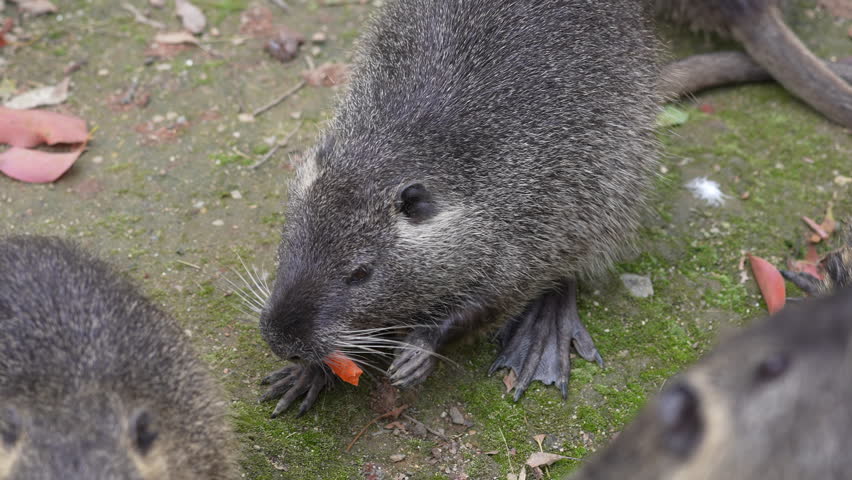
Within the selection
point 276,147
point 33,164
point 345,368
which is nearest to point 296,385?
point 345,368

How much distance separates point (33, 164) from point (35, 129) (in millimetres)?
258

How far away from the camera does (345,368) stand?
380 cm

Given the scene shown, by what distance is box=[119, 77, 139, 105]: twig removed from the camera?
17.5 ft

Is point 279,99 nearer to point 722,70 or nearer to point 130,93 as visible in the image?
point 130,93

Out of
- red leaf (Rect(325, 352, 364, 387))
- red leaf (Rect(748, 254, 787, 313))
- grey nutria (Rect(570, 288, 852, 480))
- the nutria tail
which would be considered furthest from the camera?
the nutria tail

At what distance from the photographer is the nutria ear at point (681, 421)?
1.61 meters

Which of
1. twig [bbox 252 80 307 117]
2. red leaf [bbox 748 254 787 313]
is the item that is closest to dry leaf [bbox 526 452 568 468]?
red leaf [bbox 748 254 787 313]

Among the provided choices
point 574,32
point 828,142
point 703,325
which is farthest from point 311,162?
point 828,142

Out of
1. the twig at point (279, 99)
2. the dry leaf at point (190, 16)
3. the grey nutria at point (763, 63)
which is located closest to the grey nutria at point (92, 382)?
the twig at point (279, 99)

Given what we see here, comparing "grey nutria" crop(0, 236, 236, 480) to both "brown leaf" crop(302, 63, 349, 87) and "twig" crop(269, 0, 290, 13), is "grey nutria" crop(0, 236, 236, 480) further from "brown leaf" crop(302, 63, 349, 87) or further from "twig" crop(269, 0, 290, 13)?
"twig" crop(269, 0, 290, 13)

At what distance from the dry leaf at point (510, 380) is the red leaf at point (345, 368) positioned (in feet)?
2.41

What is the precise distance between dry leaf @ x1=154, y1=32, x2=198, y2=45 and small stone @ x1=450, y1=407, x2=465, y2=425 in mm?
3191

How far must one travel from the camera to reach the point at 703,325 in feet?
14.3

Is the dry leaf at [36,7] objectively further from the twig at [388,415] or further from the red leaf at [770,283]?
the red leaf at [770,283]
